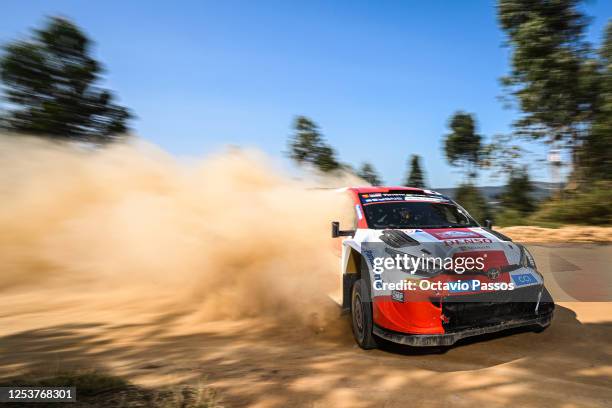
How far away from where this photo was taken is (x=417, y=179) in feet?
139

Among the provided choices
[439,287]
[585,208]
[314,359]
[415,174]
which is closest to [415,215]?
[439,287]

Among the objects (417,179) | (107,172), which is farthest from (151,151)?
(417,179)

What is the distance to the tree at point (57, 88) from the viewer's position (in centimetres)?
2331

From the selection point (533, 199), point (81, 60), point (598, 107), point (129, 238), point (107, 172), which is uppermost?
point (81, 60)

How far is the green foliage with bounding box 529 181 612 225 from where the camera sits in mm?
13531

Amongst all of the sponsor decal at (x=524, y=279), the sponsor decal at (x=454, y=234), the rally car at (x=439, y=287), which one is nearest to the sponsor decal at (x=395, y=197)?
the rally car at (x=439, y=287)

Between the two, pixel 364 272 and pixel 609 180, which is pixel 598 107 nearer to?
pixel 609 180

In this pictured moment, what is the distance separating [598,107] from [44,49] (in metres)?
27.6

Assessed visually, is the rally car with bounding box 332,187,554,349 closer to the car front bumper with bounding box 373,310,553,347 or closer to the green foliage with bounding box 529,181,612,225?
the car front bumper with bounding box 373,310,553,347

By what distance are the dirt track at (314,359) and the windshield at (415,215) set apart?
1.41m

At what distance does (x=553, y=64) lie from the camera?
1481 cm

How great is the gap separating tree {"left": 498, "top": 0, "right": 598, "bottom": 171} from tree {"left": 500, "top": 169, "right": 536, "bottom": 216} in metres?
2.69

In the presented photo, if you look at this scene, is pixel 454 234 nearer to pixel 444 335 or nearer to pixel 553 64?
pixel 444 335

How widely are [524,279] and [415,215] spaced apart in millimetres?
1589
